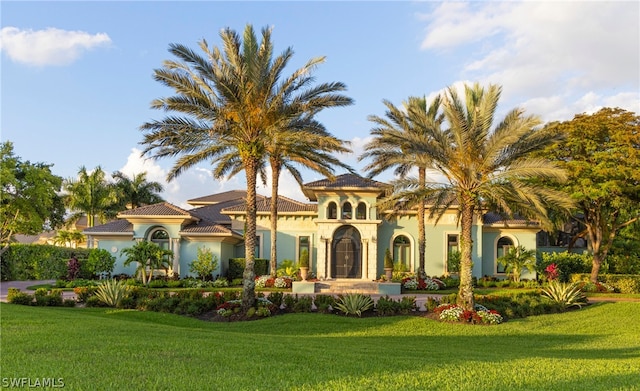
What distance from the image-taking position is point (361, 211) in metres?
32.5

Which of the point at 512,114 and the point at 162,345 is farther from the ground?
the point at 512,114

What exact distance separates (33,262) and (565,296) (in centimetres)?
3075

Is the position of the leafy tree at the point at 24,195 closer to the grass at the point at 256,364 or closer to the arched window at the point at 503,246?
the grass at the point at 256,364

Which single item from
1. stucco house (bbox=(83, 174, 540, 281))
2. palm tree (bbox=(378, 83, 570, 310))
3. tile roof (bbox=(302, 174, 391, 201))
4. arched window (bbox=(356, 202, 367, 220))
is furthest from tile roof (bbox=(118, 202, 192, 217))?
palm tree (bbox=(378, 83, 570, 310))

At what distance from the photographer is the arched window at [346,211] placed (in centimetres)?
3219

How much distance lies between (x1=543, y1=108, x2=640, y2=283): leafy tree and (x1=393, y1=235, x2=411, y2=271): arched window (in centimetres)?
969

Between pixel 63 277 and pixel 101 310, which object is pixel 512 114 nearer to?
pixel 101 310

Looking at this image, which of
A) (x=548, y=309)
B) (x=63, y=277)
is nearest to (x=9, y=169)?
(x=63, y=277)

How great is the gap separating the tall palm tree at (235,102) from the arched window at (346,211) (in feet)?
42.9

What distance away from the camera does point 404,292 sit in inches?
1086

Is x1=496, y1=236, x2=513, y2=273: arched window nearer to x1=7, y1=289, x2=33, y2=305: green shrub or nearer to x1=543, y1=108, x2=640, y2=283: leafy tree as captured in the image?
x1=543, y1=108, x2=640, y2=283: leafy tree

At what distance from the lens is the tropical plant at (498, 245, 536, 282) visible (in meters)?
31.7

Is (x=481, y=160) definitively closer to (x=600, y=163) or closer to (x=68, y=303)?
(x=600, y=163)

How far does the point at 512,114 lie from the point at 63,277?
2696 centimetres
